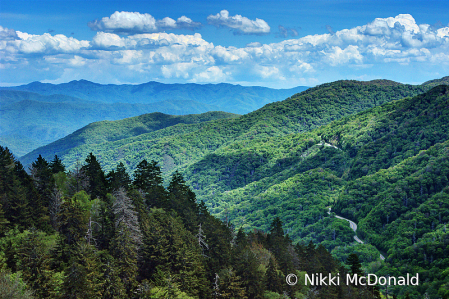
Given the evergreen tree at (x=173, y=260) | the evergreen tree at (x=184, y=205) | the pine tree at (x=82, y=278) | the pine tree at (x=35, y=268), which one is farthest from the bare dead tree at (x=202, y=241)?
the pine tree at (x=35, y=268)

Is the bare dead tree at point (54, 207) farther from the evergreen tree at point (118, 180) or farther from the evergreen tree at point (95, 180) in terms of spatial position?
the evergreen tree at point (118, 180)

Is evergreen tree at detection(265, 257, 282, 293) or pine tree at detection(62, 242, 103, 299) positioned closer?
pine tree at detection(62, 242, 103, 299)

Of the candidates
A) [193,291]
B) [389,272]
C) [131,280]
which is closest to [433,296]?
[389,272]

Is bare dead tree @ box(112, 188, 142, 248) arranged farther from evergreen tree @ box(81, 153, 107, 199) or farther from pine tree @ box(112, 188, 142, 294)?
evergreen tree @ box(81, 153, 107, 199)

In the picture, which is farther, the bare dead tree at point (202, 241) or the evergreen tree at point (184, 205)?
the evergreen tree at point (184, 205)

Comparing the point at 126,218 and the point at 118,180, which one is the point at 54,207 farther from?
the point at 126,218

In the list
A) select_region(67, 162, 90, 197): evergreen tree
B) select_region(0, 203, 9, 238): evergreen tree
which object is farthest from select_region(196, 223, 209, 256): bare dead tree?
select_region(0, 203, 9, 238): evergreen tree

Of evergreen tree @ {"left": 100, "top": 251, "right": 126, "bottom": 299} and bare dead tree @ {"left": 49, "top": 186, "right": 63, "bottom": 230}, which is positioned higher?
bare dead tree @ {"left": 49, "top": 186, "right": 63, "bottom": 230}

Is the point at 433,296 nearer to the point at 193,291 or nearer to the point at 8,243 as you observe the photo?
the point at 193,291
